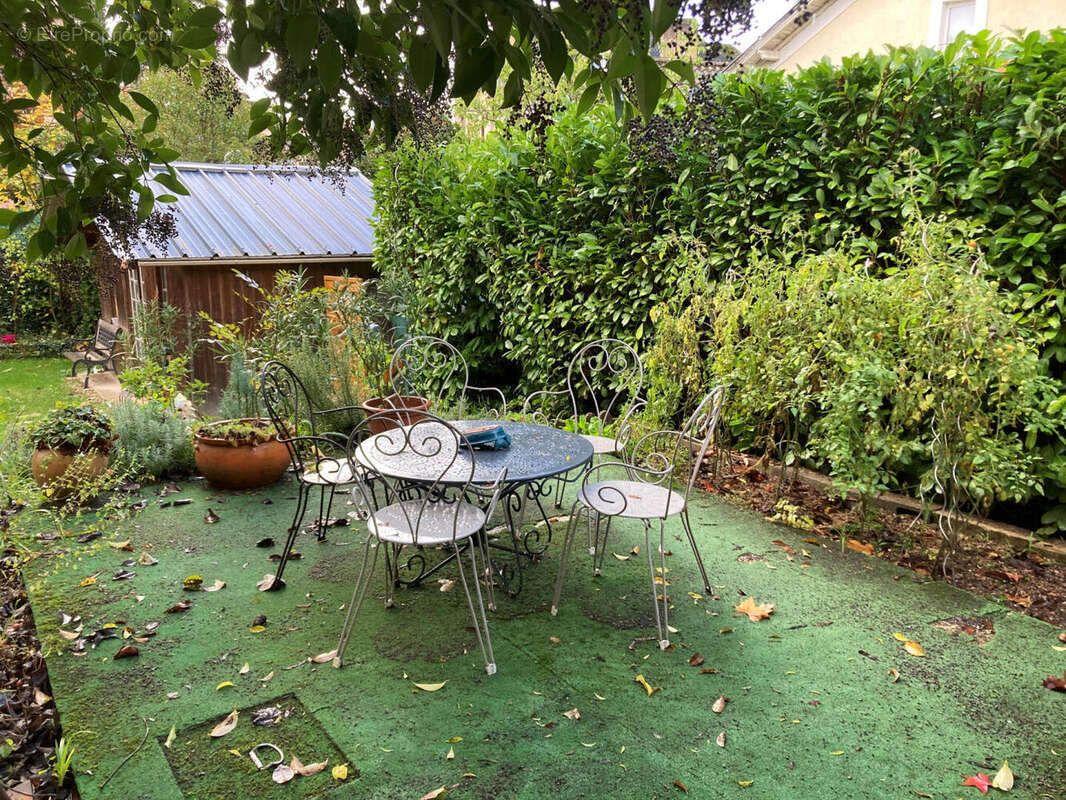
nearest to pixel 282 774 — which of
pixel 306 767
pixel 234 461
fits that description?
pixel 306 767

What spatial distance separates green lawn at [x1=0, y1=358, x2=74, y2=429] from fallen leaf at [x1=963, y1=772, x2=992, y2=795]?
29.3ft

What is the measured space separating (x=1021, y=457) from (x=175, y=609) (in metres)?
4.32

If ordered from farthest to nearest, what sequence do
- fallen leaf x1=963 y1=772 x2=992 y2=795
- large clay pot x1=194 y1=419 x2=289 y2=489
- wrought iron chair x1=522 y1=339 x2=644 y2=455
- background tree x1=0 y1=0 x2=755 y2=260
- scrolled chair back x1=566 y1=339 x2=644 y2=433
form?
A: scrolled chair back x1=566 y1=339 x2=644 y2=433
wrought iron chair x1=522 y1=339 x2=644 y2=455
large clay pot x1=194 y1=419 x2=289 y2=489
fallen leaf x1=963 y1=772 x2=992 y2=795
background tree x1=0 y1=0 x2=755 y2=260

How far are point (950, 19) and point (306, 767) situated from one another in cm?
1081

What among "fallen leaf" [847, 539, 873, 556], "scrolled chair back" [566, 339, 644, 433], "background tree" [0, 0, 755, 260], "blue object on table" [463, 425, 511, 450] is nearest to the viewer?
"background tree" [0, 0, 755, 260]

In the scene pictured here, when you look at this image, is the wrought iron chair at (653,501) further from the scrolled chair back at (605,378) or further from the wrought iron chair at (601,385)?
the scrolled chair back at (605,378)

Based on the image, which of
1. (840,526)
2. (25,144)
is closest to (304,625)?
(25,144)

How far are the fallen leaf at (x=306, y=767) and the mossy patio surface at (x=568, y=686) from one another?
3 centimetres

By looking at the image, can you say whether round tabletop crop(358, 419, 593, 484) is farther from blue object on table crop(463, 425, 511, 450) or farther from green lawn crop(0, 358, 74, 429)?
green lawn crop(0, 358, 74, 429)

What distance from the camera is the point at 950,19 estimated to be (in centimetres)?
890

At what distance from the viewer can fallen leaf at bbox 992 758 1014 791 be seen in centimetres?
217

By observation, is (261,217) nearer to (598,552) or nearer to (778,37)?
(778,37)

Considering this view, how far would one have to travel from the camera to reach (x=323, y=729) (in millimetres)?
2445

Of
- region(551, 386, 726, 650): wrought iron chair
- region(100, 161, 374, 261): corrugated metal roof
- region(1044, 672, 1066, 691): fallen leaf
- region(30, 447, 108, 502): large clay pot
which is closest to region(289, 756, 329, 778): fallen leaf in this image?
region(551, 386, 726, 650): wrought iron chair
